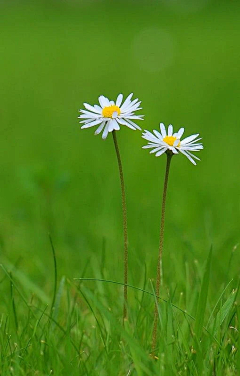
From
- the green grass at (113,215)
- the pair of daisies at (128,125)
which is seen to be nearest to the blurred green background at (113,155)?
the green grass at (113,215)

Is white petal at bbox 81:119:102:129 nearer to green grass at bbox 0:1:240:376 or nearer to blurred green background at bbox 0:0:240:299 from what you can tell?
green grass at bbox 0:1:240:376

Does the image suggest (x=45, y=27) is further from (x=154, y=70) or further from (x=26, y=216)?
(x=26, y=216)

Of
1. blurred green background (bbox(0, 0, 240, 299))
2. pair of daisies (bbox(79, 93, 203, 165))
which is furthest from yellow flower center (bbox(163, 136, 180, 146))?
blurred green background (bbox(0, 0, 240, 299))

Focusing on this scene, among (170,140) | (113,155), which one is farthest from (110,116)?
(113,155)

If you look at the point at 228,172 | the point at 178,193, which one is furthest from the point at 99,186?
the point at 228,172

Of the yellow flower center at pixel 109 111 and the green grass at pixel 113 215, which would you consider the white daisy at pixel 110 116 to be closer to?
the yellow flower center at pixel 109 111

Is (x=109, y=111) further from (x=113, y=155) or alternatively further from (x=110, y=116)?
(x=113, y=155)
